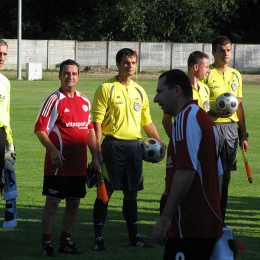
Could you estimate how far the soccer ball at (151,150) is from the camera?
8375 mm

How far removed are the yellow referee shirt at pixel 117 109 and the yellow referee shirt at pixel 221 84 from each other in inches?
54.3

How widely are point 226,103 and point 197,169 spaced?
414 cm

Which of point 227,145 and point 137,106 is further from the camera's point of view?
point 227,145

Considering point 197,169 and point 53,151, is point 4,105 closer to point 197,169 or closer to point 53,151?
point 53,151

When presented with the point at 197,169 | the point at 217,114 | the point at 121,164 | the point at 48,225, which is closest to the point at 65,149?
the point at 121,164

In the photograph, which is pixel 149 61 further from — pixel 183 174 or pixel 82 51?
pixel 183 174

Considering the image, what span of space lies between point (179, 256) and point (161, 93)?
1.09 metres

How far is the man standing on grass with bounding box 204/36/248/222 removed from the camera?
29.9 ft

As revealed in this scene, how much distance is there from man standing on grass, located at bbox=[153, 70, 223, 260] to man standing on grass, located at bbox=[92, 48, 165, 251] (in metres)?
3.04

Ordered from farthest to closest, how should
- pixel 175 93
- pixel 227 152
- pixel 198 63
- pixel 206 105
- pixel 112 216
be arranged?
pixel 112 216, pixel 227 152, pixel 206 105, pixel 198 63, pixel 175 93

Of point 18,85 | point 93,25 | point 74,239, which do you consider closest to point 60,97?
point 74,239

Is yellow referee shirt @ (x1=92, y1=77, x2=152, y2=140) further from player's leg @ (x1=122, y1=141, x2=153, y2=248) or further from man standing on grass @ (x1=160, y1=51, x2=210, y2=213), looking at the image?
man standing on grass @ (x1=160, y1=51, x2=210, y2=213)

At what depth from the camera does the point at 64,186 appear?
781 centimetres

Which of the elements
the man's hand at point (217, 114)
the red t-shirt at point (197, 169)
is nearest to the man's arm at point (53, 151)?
the man's hand at point (217, 114)
